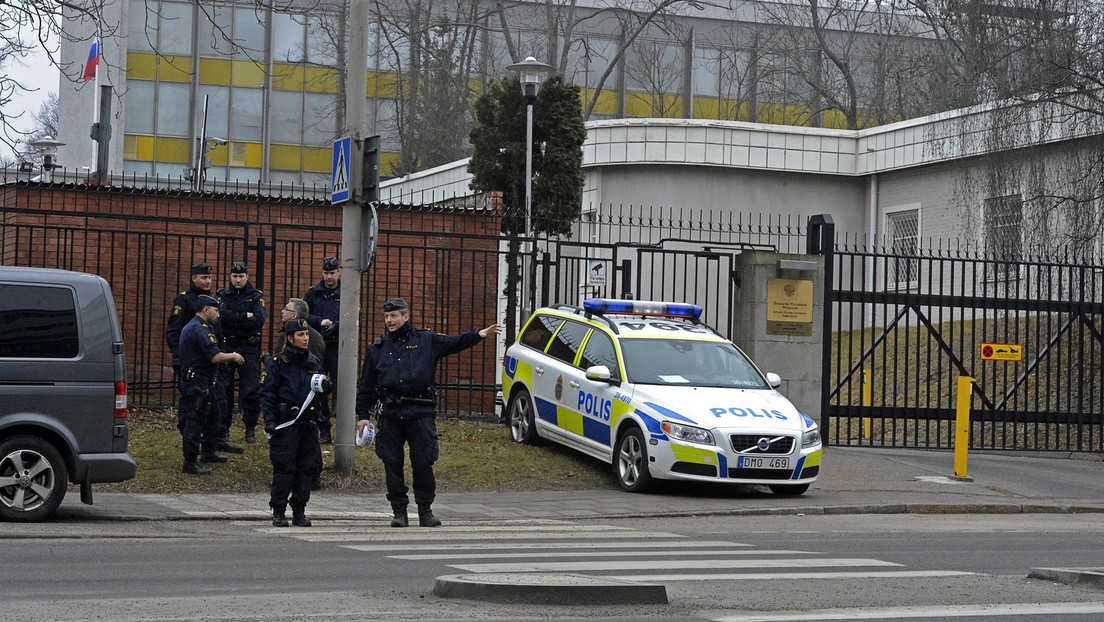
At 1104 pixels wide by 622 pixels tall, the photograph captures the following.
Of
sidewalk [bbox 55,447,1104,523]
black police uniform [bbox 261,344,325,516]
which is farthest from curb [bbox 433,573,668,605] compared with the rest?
sidewalk [bbox 55,447,1104,523]

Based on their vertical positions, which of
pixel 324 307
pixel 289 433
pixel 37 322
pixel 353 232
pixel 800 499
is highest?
pixel 353 232

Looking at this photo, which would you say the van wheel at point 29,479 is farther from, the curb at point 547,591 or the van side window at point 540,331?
the van side window at point 540,331

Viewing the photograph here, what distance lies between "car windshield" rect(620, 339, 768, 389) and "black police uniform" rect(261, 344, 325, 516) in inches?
184

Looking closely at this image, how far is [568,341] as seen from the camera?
17.6 m

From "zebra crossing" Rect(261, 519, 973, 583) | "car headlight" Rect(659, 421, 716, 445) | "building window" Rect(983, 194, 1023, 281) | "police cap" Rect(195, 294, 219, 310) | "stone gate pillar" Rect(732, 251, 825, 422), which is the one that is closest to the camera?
"zebra crossing" Rect(261, 519, 973, 583)

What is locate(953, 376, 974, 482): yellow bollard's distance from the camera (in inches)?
722

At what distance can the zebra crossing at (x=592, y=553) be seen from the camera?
9773 millimetres

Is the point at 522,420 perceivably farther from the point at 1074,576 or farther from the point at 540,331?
the point at 1074,576

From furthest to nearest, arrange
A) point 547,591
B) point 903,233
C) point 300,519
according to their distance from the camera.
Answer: point 903,233 < point 300,519 < point 547,591

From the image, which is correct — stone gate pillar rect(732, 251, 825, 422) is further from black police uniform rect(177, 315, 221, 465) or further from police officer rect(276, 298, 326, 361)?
black police uniform rect(177, 315, 221, 465)

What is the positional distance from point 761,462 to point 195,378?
18.6 ft

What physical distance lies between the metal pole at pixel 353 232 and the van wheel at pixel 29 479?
3.80 m

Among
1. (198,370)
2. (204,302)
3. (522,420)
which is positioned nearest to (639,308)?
(522,420)

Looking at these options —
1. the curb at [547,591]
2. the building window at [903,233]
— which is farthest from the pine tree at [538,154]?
the curb at [547,591]
